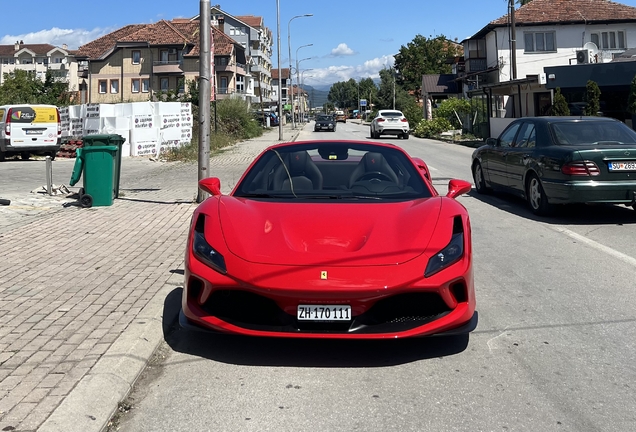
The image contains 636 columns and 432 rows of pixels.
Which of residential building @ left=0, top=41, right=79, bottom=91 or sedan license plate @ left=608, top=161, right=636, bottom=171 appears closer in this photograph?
sedan license plate @ left=608, top=161, right=636, bottom=171

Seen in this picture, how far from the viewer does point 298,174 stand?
5.88 metres

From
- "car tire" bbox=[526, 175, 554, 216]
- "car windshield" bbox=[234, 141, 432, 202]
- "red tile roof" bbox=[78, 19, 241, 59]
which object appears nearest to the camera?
"car windshield" bbox=[234, 141, 432, 202]

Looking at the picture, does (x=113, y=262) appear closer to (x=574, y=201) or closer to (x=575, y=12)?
(x=574, y=201)

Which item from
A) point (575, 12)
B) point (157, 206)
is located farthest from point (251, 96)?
point (157, 206)

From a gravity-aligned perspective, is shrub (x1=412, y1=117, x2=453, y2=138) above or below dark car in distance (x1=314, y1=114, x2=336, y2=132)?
below

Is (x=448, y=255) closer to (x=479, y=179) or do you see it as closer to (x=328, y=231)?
(x=328, y=231)

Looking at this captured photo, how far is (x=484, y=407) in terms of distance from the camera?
3.75 m

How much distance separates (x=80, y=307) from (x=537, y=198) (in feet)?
24.1

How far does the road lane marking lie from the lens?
295 inches

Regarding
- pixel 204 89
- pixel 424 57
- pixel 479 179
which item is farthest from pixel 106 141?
pixel 424 57

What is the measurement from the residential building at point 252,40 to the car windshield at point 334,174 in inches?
3605

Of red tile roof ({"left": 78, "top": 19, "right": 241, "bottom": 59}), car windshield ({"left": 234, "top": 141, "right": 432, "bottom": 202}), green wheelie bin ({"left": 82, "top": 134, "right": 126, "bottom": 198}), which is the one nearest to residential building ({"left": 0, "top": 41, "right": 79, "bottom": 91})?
red tile roof ({"left": 78, "top": 19, "right": 241, "bottom": 59})

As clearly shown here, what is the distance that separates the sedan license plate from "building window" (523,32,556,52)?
40.7 meters

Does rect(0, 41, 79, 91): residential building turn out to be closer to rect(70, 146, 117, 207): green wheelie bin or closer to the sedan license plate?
rect(70, 146, 117, 207): green wheelie bin
